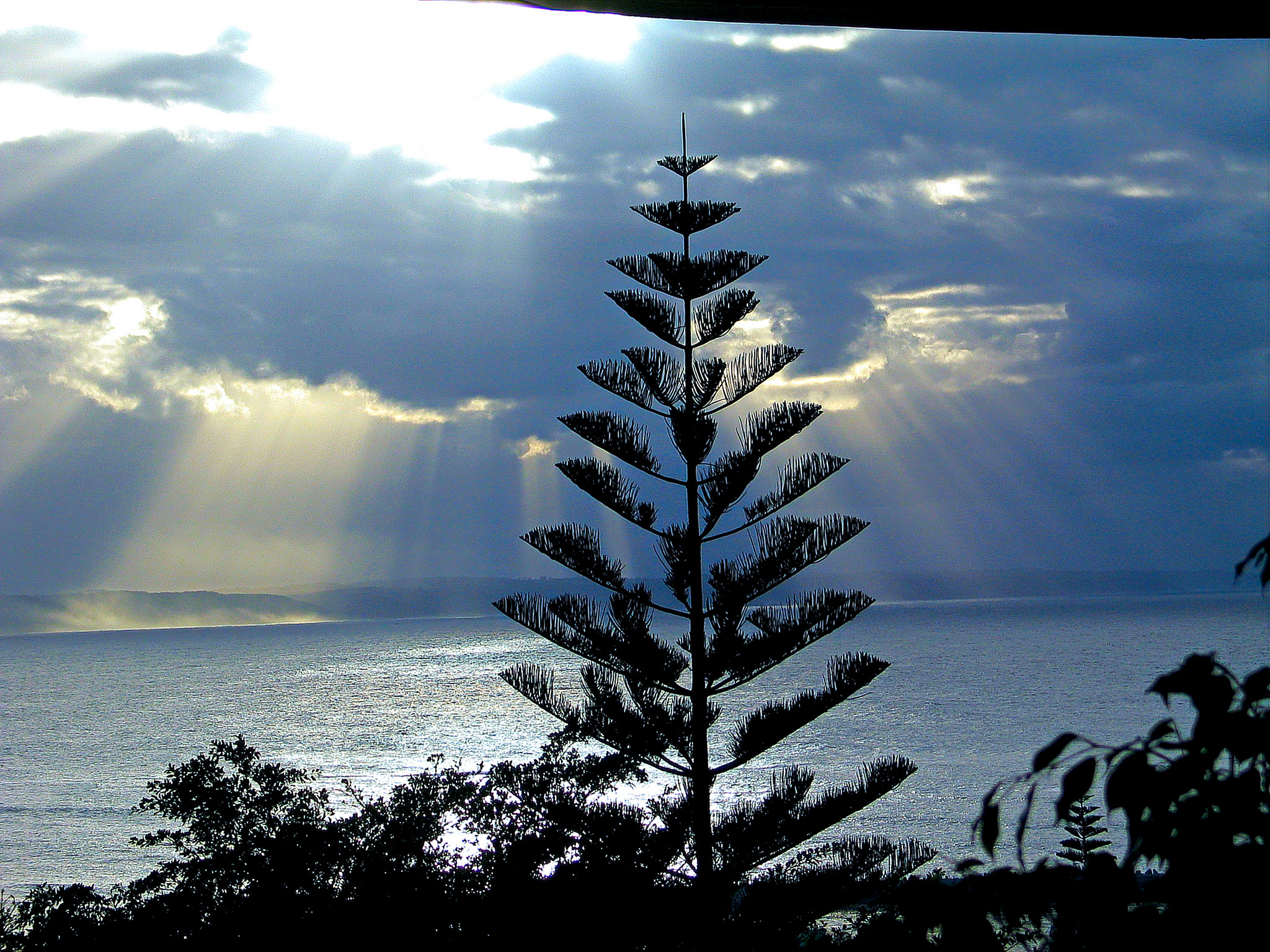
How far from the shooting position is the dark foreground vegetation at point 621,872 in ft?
2.03

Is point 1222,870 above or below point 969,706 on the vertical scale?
above

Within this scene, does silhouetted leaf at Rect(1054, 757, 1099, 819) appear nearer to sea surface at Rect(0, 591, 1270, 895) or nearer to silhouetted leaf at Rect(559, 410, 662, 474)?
sea surface at Rect(0, 591, 1270, 895)

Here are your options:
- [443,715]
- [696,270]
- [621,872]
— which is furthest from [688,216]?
[443,715]

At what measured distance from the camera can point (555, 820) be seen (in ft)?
21.0

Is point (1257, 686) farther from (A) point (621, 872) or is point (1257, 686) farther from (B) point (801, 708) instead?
(B) point (801, 708)

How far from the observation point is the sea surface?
3114 centimetres

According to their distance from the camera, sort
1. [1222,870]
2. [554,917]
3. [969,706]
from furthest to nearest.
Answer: [969,706], [554,917], [1222,870]

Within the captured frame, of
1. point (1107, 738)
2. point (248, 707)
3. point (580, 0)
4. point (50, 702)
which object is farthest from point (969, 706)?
point (50, 702)

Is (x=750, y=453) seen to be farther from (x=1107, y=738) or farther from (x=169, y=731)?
(x=169, y=731)

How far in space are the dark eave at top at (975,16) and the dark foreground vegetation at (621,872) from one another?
0.63 metres

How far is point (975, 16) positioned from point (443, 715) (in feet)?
177

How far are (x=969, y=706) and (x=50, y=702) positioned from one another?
2317 inches

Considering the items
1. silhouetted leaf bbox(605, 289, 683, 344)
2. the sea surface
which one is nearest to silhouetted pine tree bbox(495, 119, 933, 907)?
silhouetted leaf bbox(605, 289, 683, 344)

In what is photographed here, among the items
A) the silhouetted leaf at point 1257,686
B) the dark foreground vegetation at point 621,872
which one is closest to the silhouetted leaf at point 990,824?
the dark foreground vegetation at point 621,872
